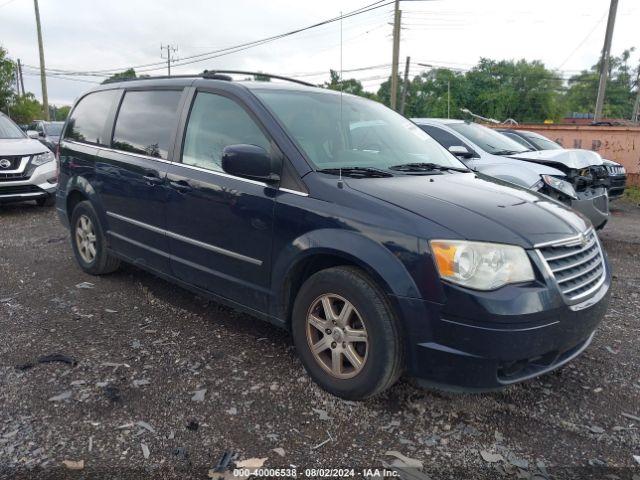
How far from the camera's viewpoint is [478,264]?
8.15 ft

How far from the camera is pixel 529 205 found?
3021 mm

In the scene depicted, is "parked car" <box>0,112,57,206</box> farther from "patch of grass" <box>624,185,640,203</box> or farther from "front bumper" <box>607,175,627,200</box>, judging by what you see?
"patch of grass" <box>624,185,640,203</box>

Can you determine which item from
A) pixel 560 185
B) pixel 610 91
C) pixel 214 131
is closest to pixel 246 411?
pixel 214 131

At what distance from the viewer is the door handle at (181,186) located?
3623 millimetres

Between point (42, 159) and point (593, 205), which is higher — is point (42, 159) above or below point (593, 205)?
above

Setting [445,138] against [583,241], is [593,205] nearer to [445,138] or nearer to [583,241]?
[445,138]

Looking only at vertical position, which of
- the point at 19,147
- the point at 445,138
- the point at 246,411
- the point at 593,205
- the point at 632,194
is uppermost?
the point at 445,138

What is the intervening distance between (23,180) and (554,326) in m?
8.72

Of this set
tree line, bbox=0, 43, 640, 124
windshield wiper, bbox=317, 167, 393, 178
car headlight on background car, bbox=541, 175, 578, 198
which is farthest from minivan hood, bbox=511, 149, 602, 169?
tree line, bbox=0, 43, 640, 124

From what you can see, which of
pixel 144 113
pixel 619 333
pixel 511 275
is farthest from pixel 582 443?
pixel 144 113

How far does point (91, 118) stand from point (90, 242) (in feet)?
3.95

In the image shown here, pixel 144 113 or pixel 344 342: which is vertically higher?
pixel 144 113

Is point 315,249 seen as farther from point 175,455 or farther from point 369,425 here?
point 175,455

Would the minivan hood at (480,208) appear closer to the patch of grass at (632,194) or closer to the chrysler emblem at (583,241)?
the chrysler emblem at (583,241)
